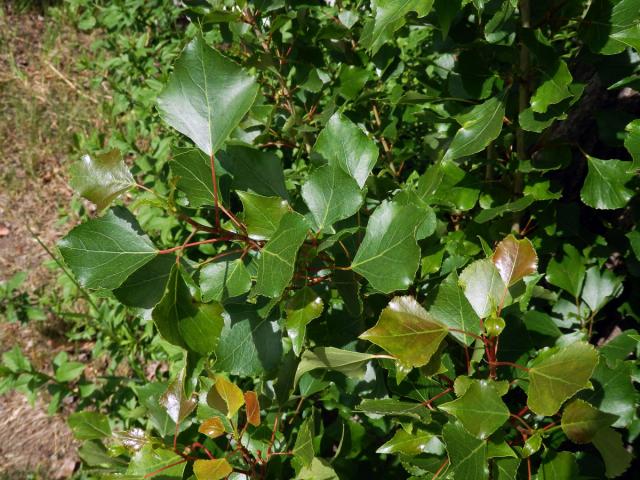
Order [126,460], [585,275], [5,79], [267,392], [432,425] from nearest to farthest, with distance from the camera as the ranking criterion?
[432,425]
[126,460]
[267,392]
[585,275]
[5,79]

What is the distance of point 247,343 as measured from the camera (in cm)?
109

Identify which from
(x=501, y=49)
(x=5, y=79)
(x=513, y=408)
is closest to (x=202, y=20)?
(x=501, y=49)

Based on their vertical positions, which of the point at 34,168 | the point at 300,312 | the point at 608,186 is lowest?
the point at 34,168

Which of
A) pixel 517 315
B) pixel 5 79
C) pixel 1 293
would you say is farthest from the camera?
pixel 5 79

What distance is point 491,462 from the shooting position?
1.03 m

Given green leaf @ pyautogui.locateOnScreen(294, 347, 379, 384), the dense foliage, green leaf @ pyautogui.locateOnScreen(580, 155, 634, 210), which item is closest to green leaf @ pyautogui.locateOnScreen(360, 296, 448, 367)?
the dense foliage

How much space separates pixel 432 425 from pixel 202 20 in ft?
3.17

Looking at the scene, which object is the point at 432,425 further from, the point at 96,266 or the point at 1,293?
the point at 1,293

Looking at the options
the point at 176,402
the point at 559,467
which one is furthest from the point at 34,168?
the point at 559,467

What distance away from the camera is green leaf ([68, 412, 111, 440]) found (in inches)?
51.0

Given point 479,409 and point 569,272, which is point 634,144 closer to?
point 569,272

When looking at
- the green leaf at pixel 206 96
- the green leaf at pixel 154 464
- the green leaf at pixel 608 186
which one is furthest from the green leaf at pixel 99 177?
the green leaf at pixel 608 186

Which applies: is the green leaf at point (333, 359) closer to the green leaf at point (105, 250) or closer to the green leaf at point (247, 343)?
the green leaf at point (247, 343)

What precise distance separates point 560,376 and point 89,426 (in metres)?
0.97
